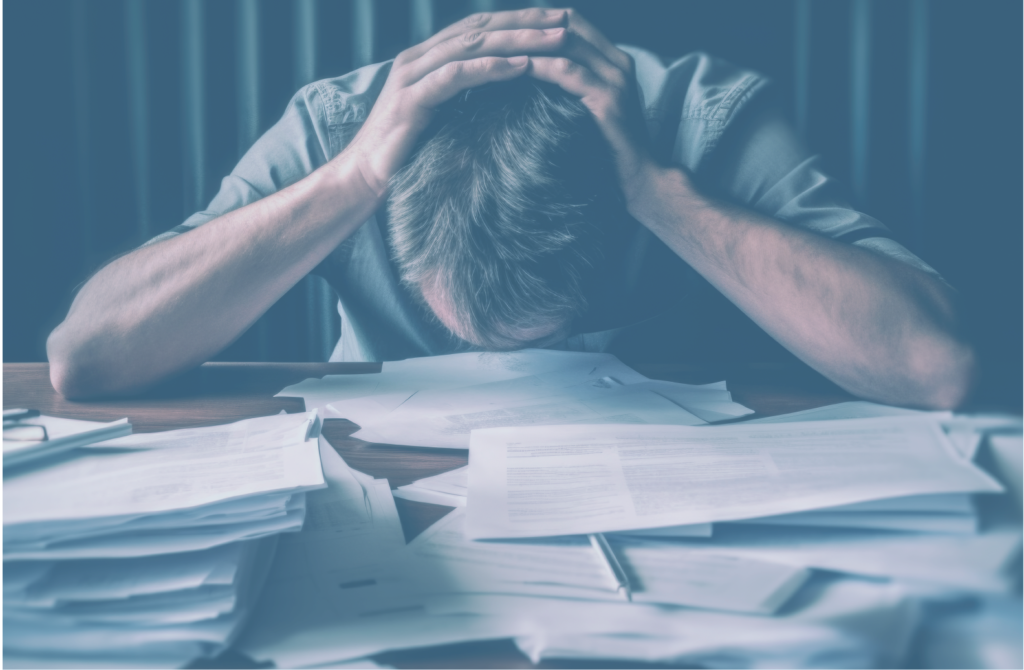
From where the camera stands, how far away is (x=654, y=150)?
96 centimetres

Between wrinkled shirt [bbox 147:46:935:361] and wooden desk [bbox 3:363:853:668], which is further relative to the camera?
wrinkled shirt [bbox 147:46:935:361]

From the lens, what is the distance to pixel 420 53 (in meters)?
0.85

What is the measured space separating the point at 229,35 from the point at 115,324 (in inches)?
22.2

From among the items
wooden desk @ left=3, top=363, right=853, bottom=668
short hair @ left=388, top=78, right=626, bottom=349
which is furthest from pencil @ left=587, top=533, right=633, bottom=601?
short hair @ left=388, top=78, right=626, bottom=349

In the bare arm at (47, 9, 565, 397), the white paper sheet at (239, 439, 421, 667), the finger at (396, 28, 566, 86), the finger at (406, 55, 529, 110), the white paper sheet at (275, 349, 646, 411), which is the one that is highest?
the finger at (396, 28, 566, 86)

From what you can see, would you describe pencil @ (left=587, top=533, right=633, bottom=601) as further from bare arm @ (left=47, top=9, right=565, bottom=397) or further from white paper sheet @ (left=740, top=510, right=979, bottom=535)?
bare arm @ (left=47, top=9, right=565, bottom=397)

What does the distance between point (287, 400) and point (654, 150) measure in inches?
25.6

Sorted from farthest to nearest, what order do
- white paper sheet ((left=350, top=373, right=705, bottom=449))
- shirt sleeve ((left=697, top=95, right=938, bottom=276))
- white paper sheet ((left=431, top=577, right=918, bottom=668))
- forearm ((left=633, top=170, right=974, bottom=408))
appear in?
Result: shirt sleeve ((left=697, top=95, right=938, bottom=276)) < forearm ((left=633, top=170, right=974, bottom=408)) < white paper sheet ((left=350, top=373, right=705, bottom=449)) < white paper sheet ((left=431, top=577, right=918, bottom=668))

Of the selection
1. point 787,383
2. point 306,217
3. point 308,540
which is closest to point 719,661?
point 308,540

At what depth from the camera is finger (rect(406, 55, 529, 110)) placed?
30.5 inches

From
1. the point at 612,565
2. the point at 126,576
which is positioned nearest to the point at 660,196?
the point at 612,565

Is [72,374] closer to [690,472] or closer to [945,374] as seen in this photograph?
[690,472]

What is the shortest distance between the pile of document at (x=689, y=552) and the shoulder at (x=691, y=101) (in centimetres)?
64

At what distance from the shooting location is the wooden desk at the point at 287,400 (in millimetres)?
479
